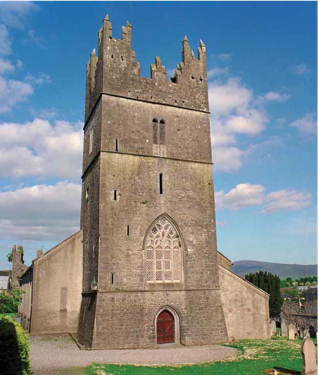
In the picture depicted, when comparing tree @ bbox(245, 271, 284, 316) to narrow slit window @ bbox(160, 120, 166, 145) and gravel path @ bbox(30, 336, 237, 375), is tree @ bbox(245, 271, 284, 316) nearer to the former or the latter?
gravel path @ bbox(30, 336, 237, 375)

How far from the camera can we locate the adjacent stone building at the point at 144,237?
732 inches

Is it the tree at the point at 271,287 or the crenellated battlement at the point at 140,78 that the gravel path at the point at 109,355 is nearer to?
the crenellated battlement at the point at 140,78

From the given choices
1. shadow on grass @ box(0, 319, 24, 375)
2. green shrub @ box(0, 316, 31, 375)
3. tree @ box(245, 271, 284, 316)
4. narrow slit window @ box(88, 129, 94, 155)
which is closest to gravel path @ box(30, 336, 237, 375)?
green shrub @ box(0, 316, 31, 375)

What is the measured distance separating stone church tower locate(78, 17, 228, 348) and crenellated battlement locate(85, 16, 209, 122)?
7 centimetres

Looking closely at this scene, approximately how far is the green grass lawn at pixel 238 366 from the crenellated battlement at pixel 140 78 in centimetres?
1439

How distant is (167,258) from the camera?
794 inches

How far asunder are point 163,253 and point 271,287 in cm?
2282

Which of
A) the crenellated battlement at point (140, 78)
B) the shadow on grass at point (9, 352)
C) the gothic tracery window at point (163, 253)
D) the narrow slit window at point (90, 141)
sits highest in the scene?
the crenellated battlement at point (140, 78)

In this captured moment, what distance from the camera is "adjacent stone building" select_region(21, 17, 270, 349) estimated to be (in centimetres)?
1859

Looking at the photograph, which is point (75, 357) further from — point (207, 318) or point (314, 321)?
point (314, 321)

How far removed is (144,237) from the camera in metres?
19.6

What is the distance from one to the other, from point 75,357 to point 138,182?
9.40m

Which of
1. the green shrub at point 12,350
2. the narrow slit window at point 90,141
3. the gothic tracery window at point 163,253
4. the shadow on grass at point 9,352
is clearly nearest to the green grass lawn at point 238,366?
the green shrub at point 12,350

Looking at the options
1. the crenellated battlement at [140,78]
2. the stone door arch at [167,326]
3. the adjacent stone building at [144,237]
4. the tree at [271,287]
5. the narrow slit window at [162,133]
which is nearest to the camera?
Result: the adjacent stone building at [144,237]
